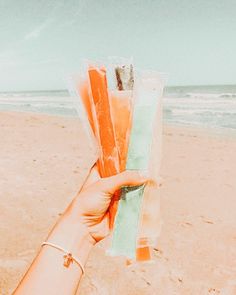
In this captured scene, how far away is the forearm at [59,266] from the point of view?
119cm

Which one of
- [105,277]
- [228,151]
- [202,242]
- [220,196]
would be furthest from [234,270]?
[228,151]

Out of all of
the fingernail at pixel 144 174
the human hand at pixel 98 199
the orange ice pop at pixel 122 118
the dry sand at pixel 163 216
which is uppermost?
the orange ice pop at pixel 122 118

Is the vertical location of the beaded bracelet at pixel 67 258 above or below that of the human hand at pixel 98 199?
below

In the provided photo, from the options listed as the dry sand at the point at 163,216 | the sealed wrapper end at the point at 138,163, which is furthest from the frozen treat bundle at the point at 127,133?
the dry sand at the point at 163,216

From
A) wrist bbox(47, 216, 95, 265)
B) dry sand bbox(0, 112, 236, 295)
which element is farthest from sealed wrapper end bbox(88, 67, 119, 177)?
dry sand bbox(0, 112, 236, 295)

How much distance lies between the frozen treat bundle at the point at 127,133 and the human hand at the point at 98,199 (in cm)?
3

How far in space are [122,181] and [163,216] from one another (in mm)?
3629

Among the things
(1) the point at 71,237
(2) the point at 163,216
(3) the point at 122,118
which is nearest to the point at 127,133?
(3) the point at 122,118

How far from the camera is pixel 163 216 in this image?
475 centimetres

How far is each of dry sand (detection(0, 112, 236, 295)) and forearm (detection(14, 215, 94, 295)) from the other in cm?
196

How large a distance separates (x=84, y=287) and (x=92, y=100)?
2.27 meters

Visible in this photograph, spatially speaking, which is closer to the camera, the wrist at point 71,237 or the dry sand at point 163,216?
the wrist at point 71,237

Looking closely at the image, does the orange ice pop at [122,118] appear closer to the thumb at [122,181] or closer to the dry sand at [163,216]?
the thumb at [122,181]

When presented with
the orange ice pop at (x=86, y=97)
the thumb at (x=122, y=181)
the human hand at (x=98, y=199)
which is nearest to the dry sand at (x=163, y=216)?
the human hand at (x=98, y=199)
